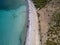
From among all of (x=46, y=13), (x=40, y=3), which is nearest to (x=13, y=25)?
(x=46, y=13)

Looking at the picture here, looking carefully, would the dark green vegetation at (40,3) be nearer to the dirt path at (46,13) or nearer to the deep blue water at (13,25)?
the dirt path at (46,13)

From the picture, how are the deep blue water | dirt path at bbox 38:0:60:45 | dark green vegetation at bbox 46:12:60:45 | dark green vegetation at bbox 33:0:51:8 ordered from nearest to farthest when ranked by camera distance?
1. the deep blue water
2. dark green vegetation at bbox 46:12:60:45
3. dirt path at bbox 38:0:60:45
4. dark green vegetation at bbox 33:0:51:8

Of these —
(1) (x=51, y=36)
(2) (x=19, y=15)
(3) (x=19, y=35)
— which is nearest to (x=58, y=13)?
(1) (x=51, y=36)

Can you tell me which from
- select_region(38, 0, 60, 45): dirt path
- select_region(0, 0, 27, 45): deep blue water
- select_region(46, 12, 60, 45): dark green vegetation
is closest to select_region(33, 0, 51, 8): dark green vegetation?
select_region(38, 0, 60, 45): dirt path

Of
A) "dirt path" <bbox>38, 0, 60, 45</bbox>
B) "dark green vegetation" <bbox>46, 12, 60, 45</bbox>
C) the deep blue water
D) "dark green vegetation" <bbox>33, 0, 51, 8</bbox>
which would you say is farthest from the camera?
"dark green vegetation" <bbox>33, 0, 51, 8</bbox>

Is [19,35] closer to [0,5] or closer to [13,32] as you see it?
[13,32]

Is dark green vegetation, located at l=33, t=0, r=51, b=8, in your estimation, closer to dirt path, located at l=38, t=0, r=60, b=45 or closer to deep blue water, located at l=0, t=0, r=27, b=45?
dirt path, located at l=38, t=0, r=60, b=45

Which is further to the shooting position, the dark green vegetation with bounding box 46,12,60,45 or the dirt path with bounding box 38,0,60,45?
the dirt path with bounding box 38,0,60,45
